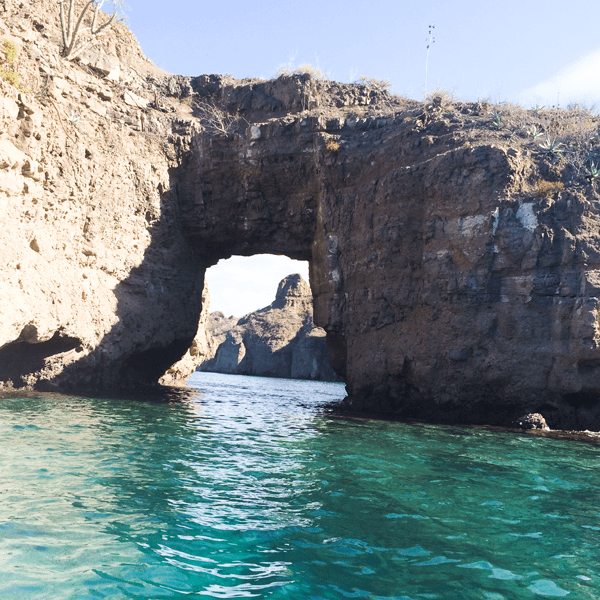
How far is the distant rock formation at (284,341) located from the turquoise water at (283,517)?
61.2m

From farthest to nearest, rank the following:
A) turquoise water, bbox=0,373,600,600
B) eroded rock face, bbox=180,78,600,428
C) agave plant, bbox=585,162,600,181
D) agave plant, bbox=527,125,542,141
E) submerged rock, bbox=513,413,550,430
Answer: agave plant, bbox=527,125,542,141 < agave plant, bbox=585,162,600,181 < eroded rock face, bbox=180,78,600,428 < submerged rock, bbox=513,413,550,430 < turquoise water, bbox=0,373,600,600

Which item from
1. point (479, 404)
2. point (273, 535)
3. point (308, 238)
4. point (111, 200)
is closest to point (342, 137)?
point (308, 238)

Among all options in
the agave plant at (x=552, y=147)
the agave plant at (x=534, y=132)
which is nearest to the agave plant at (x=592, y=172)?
the agave plant at (x=552, y=147)

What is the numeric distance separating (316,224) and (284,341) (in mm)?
56675

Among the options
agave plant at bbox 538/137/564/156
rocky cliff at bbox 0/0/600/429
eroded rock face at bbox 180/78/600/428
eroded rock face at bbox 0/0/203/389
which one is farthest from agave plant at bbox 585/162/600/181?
eroded rock face at bbox 0/0/203/389

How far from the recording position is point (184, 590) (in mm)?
3928

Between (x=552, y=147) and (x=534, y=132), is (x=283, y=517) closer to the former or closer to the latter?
(x=552, y=147)

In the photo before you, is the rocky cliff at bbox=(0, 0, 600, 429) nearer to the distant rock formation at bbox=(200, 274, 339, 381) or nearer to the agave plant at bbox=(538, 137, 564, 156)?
the agave plant at bbox=(538, 137, 564, 156)

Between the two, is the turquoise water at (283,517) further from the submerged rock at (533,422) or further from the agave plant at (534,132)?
the agave plant at (534,132)

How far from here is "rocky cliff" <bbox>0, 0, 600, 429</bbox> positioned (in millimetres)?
14484

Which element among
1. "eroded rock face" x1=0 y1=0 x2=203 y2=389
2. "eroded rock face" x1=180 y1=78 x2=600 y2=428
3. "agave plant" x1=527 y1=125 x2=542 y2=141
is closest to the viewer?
"eroded rock face" x1=0 y1=0 x2=203 y2=389

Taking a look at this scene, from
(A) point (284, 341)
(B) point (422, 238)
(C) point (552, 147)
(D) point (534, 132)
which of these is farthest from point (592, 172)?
(A) point (284, 341)

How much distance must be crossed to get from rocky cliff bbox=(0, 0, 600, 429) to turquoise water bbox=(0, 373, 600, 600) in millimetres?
4832

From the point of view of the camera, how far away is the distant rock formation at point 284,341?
236 ft
